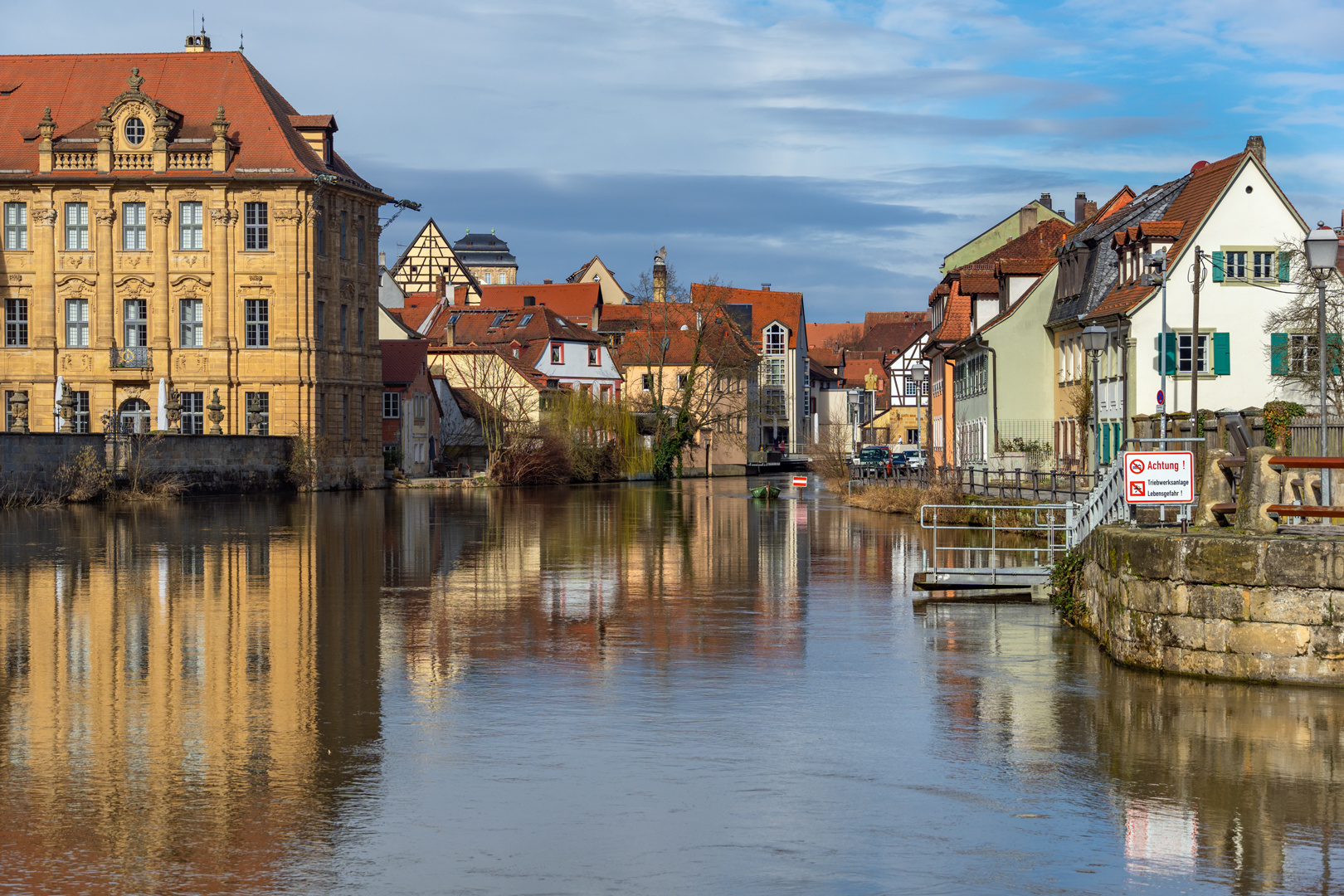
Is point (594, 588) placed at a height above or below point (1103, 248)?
below

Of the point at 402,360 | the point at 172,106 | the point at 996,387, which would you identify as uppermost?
the point at 172,106

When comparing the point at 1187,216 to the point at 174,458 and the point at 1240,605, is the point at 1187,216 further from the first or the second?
the point at 174,458

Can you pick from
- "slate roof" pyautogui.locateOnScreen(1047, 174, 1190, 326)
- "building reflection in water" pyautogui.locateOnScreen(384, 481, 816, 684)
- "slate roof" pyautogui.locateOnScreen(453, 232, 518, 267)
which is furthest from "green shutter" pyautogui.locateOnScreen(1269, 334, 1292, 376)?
"slate roof" pyautogui.locateOnScreen(453, 232, 518, 267)

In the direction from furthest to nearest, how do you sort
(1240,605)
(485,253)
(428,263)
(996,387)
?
1. (485,253)
2. (428,263)
3. (996,387)
4. (1240,605)

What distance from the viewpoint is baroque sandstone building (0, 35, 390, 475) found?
6544cm

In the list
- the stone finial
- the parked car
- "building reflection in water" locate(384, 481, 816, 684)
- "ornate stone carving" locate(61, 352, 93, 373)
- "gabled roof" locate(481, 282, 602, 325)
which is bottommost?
"building reflection in water" locate(384, 481, 816, 684)

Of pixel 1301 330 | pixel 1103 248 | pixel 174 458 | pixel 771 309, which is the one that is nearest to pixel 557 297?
pixel 771 309

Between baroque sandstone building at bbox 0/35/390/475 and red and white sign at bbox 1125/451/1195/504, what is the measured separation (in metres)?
51.6

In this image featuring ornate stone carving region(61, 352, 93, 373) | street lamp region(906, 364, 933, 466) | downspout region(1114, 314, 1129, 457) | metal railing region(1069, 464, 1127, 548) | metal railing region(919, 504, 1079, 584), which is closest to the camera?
metal railing region(1069, 464, 1127, 548)

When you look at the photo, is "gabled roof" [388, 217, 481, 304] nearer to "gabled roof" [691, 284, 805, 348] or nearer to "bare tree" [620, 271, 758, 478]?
"gabled roof" [691, 284, 805, 348]

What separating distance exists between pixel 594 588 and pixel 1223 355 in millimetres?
25722

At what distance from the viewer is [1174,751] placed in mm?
12008

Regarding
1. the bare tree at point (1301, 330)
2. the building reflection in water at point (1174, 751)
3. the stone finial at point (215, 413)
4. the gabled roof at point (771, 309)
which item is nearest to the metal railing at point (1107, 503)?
the building reflection in water at point (1174, 751)

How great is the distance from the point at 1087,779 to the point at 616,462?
73.9m
